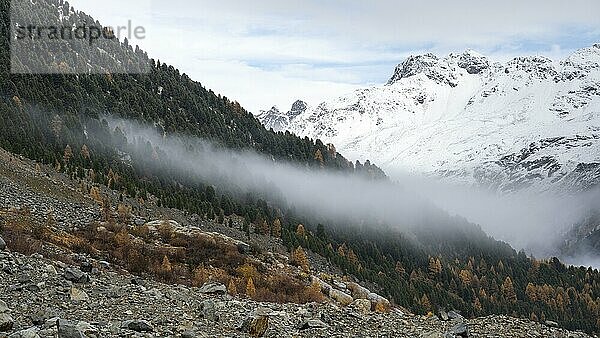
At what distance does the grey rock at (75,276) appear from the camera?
2852 cm

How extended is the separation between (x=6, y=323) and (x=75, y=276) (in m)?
10.00

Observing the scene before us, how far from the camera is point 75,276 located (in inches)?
1129

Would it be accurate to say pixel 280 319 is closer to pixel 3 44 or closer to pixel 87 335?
pixel 87 335

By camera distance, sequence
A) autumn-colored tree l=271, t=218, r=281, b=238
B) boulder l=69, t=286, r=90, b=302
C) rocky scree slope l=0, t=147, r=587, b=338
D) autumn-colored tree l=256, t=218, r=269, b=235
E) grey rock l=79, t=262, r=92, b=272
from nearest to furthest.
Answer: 1. rocky scree slope l=0, t=147, r=587, b=338
2. boulder l=69, t=286, r=90, b=302
3. grey rock l=79, t=262, r=92, b=272
4. autumn-colored tree l=256, t=218, r=269, b=235
5. autumn-colored tree l=271, t=218, r=281, b=238

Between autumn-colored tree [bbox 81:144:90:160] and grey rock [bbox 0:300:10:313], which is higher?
grey rock [bbox 0:300:10:313]

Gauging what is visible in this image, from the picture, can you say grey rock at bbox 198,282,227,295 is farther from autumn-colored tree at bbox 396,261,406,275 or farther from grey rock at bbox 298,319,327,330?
autumn-colored tree at bbox 396,261,406,275

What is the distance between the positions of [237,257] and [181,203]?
65502 millimetres

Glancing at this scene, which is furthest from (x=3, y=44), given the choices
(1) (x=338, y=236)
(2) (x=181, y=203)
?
(1) (x=338, y=236)

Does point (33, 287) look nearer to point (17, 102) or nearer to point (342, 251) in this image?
point (17, 102)

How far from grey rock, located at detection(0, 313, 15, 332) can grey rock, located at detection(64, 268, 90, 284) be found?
9.15 meters

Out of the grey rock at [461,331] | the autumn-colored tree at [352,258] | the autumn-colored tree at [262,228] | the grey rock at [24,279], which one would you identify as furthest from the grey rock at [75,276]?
the autumn-colored tree at [352,258]

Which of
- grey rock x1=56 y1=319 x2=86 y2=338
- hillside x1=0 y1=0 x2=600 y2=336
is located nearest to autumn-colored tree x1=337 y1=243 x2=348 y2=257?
hillside x1=0 y1=0 x2=600 y2=336

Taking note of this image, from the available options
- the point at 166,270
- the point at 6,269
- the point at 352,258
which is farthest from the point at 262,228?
the point at 6,269

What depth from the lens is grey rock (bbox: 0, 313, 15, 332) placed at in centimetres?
1862
